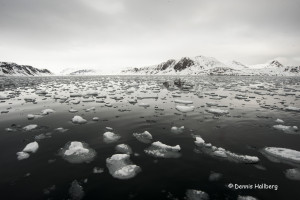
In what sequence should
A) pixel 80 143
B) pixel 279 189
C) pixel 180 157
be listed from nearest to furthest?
pixel 279 189
pixel 180 157
pixel 80 143

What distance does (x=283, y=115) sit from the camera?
11.8 m

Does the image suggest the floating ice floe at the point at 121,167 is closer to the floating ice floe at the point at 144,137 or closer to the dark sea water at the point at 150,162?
the dark sea water at the point at 150,162

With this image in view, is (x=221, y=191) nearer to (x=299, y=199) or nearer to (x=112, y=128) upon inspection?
(x=299, y=199)

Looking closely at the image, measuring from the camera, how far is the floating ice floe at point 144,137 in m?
7.78

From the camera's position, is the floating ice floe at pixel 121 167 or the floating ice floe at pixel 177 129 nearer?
the floating ice floe at pixel 121 167

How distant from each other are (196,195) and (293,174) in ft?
9.76

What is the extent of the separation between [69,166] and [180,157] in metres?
3.40

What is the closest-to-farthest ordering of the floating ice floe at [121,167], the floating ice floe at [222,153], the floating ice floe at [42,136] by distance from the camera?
the floating ice floe at [121,167], the floating ice floe at [222,153], the floating ice floe at [42,136]

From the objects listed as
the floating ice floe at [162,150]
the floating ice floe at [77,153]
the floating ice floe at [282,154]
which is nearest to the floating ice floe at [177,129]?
the floating ice floe at [162,150]

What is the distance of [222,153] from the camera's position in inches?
258

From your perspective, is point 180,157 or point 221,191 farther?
point 180,157

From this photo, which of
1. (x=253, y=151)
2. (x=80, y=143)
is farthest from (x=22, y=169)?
(x=253, y=151)

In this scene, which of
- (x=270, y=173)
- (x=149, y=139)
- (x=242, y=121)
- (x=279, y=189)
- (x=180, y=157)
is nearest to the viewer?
(x=279, y=189)

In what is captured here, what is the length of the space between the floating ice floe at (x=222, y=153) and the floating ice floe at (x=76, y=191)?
4.11 meters
